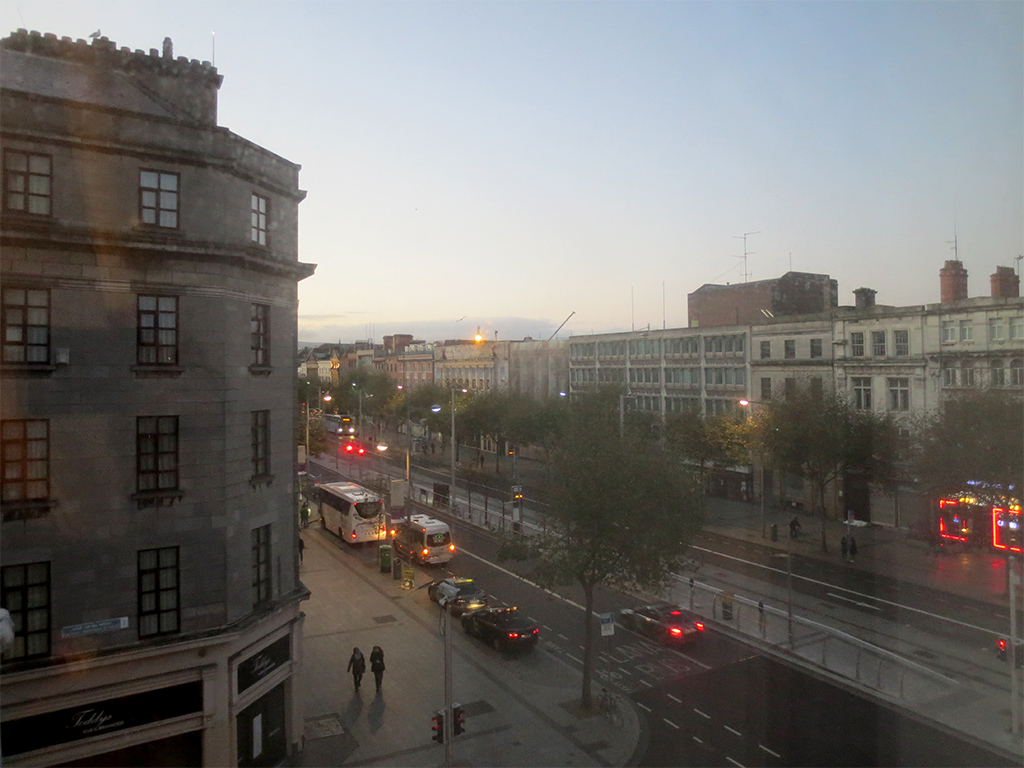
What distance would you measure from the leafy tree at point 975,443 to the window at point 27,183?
26.5 metres

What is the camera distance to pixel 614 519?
16.9 meters

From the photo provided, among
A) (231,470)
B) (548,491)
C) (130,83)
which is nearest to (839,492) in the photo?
(548,491)

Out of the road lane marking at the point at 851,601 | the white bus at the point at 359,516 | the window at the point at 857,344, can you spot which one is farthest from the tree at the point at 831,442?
the white bus at the point at 359,516

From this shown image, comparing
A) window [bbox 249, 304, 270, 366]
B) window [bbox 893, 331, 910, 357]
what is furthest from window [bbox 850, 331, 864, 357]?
window [bbox 249, 304, 270, 366]

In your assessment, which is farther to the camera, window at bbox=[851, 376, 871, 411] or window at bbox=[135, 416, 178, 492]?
window at bbox=[851, 376, 871, 411]

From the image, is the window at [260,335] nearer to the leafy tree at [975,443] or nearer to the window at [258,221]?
the window at [258,221]

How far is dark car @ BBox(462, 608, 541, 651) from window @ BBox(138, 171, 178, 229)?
43.5 ft

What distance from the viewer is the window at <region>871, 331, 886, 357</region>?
37438mm

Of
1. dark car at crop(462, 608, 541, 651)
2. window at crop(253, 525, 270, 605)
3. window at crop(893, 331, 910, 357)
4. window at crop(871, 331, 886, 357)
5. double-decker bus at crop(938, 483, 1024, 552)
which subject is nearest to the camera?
window at crop(253, 525, 270, 605)

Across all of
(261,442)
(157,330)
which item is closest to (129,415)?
(157,330)

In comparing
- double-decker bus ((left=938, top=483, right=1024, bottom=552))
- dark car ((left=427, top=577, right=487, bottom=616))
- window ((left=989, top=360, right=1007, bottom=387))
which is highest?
window ((left=989, top=360, right=1007, bottom=387))

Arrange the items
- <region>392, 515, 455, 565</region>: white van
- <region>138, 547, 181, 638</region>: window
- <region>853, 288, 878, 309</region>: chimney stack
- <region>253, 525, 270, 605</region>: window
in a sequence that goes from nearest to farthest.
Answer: <region>138, 547, 181, 638</region>: window < <region>253, 525, 270, 605</region>: window < <region>392, 515, 455, 565</region>: white van < <region>853, 288, 878, 309</region>: chimney stack

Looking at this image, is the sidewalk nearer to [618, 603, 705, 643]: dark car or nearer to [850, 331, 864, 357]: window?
[618, 603, 705, 643]: dark car

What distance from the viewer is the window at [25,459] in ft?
37.4
